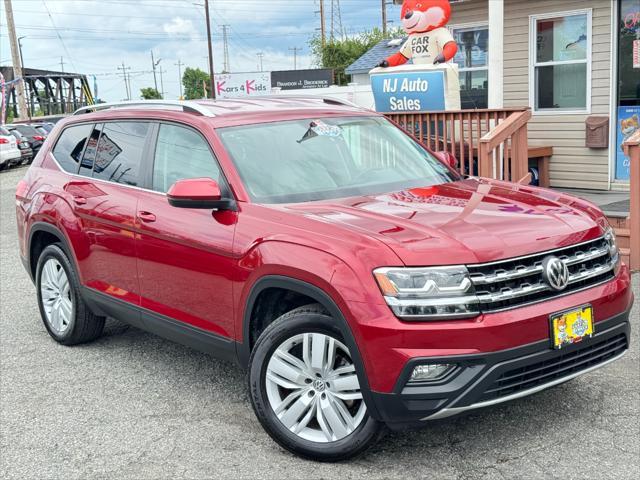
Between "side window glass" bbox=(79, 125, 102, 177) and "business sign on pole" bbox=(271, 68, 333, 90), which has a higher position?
"business sign on pole" bbox=(271, 68, 333, 90)

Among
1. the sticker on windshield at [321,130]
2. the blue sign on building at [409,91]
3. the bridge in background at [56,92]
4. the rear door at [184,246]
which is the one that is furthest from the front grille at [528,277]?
the bridge in background at [56,92]

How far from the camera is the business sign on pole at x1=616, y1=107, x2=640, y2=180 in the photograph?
1112cm

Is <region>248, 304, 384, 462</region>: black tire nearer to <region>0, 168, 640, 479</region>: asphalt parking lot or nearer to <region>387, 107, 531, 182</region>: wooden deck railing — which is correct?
<region>0, 168, 640, 479</region>: asphalt parking lot

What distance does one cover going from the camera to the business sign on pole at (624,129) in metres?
11.1

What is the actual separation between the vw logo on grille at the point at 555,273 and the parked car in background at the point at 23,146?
28.0 m

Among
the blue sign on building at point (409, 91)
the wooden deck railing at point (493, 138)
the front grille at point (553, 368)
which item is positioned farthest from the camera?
the blue sign on building at point (409, 91)

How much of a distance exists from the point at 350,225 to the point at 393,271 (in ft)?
1.37

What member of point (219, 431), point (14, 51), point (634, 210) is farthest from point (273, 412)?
point (14, 51)

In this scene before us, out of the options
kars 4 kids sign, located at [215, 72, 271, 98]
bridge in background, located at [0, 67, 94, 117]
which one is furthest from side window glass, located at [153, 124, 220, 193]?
bridge in background, located at [0, 67, 94, 117]

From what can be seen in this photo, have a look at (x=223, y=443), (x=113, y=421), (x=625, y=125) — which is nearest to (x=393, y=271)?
(x=223, y=443)

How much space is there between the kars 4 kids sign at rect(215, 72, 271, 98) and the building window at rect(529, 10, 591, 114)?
113ft

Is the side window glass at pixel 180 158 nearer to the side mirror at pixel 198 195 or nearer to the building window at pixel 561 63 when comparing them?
the side mirror at pixel 198 195

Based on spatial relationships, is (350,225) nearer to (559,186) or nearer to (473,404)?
(473,404)

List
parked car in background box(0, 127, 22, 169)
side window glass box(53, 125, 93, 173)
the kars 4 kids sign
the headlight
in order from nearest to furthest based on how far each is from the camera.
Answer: the headlight < side window glass box(53, 125, 93, 173) < parked car in background box(0, 127, 22, 169) < the kars 4 kids sign
